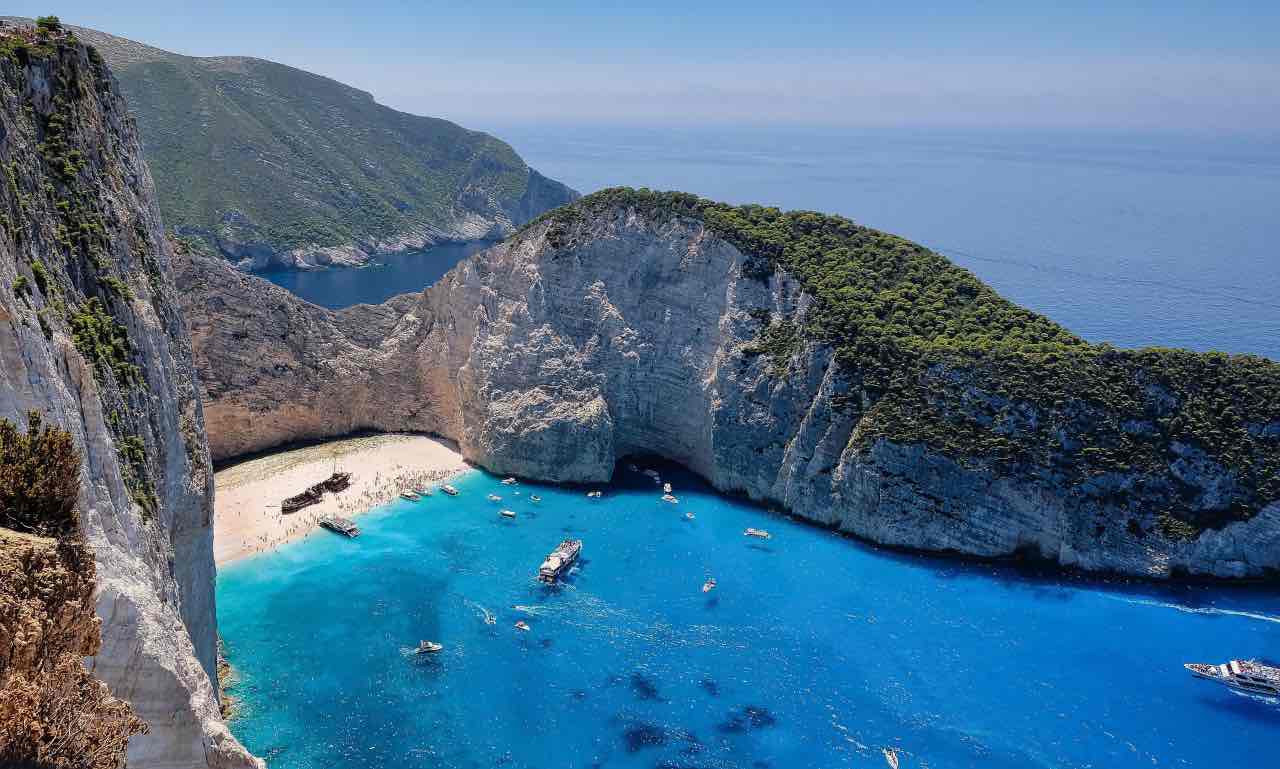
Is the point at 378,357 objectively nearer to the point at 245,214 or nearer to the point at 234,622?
the point at 234,622

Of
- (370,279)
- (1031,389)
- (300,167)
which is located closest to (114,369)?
(1031,389)

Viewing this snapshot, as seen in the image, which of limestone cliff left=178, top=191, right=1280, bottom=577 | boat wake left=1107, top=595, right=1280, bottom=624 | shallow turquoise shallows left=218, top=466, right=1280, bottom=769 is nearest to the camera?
shallow turquoise shallows left=218, top=466, right=1280, bottom=769

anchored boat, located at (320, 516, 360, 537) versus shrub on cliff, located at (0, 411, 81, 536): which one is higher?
shrub on cliff, located at (0, 411, 81, 536)

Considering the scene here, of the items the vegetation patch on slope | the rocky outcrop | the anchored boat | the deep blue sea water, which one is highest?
the rocky outcrop

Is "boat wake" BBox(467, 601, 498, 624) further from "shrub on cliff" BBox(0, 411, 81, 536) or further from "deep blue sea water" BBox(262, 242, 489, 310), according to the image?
"deep blue sea water" BBox(262, 242, 489, 310)

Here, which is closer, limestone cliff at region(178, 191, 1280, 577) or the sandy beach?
limestone cliff at region(178, 191, 1280, 577)

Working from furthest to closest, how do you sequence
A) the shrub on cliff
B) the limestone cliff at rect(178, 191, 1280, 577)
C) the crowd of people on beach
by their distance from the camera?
the crowd of people on beach < the limestone cliff at rect(178, 191, 1280, 577) < the shrub on cliff

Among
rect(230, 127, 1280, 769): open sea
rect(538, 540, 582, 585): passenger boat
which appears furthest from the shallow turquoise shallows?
rect(538, 540, 582, 585): passenger boat

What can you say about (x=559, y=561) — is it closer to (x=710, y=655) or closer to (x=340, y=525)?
(x=710, y=655)
